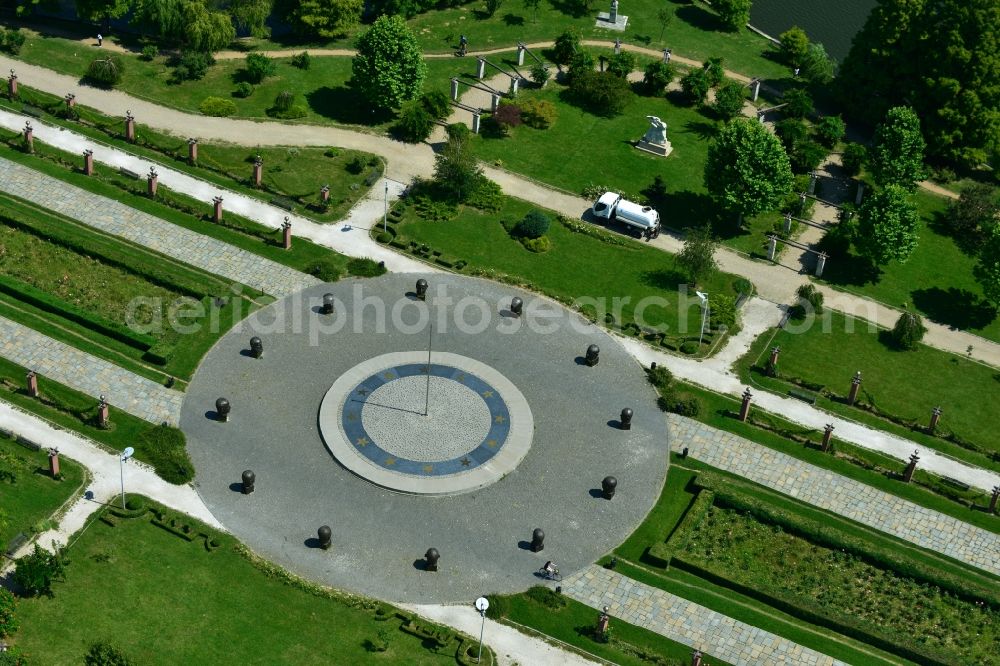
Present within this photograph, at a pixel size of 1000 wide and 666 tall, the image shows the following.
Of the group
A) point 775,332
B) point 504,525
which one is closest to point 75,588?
point 504,525

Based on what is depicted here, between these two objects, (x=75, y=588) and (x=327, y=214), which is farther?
(x=327, y=214)

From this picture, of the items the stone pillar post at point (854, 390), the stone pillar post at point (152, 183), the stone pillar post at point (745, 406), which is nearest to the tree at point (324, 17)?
the stone pillar post at point (152, 183)

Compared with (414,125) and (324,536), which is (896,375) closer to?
(414,125)

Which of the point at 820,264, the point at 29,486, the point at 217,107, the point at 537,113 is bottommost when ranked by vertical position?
the point at 29,486

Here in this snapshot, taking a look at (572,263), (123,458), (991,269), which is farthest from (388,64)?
(991,269)

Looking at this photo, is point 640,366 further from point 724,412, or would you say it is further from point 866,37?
point 866,37

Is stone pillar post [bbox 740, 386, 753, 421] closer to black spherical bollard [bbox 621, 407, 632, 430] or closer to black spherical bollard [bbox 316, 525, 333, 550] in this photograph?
black spherical bollard [bbox 621, 407, 632, 430]
